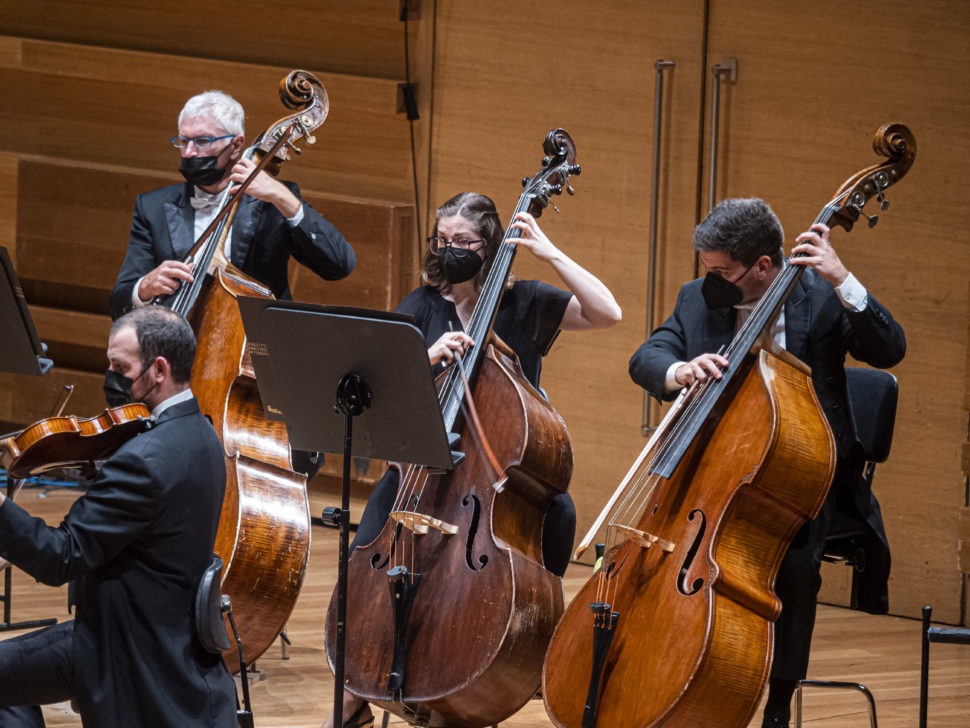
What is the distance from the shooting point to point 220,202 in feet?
12.4

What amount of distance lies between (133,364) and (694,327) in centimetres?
130

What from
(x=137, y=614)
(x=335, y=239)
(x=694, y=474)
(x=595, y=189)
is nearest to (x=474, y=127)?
(x=595, y=189)

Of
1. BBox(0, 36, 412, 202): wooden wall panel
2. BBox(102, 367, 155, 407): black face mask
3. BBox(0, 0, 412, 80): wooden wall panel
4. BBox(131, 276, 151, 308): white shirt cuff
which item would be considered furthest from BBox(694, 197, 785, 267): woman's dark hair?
BBox(0, 0, 412, 80): wooden wall panel

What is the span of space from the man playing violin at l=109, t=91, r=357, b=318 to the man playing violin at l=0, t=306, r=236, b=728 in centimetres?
102

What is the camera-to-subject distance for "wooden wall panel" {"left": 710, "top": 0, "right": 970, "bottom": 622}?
4531 millimetres

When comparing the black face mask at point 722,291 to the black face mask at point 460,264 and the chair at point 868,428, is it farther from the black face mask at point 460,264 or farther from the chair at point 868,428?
the black face mask at point 460,264

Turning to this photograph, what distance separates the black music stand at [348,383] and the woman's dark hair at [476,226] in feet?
2.28

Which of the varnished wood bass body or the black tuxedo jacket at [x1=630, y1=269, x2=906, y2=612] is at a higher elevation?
the black tuxedo jacket at [x1=630, y1=269, x2=906, y2=612]

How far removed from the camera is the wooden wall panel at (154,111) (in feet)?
19.1

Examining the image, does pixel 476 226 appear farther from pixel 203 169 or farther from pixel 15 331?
pixel 15 331

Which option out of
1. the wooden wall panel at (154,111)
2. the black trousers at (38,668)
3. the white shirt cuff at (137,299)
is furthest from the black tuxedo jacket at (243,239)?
the wooden wall panel at (154,111)

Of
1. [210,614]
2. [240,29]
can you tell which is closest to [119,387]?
[210,614]

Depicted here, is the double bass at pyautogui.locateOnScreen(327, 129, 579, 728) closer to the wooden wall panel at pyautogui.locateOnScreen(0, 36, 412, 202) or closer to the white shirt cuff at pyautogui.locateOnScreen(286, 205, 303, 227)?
the white shirt cuff at pyautogui.locateOnScreen(286, 205, 303, 227)

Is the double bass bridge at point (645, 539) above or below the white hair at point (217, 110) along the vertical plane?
below
